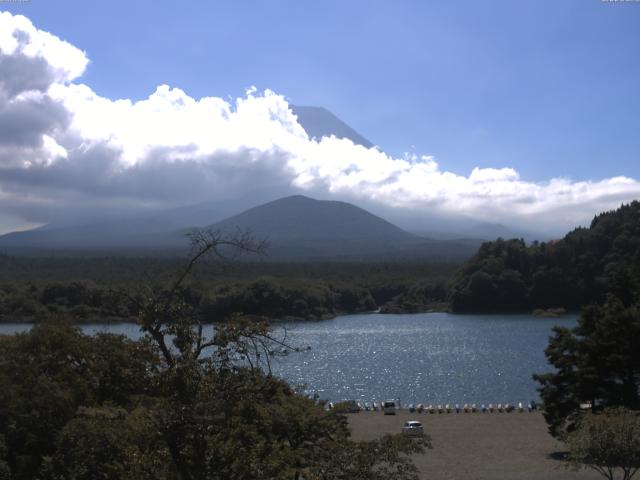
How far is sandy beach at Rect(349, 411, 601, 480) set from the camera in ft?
49.6

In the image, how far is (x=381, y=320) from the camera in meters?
61.8

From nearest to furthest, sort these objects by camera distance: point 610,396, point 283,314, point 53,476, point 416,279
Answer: point 53,476 → point 610,396 → point 283,314 → point 416,279

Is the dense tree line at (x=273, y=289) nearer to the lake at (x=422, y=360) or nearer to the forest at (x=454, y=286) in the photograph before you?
the forest at (x=454, y=286)

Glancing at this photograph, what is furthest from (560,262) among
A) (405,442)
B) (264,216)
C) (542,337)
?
(264,216)

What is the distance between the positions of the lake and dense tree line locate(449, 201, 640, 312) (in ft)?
21.4

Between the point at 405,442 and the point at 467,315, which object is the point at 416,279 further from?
the point at 405,442

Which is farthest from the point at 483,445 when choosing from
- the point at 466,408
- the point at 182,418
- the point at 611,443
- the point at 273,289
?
the point at 273,289

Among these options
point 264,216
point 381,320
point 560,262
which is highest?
point 264,216

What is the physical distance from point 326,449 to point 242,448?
1.10 m

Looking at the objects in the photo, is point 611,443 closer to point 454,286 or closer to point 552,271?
point 552,271

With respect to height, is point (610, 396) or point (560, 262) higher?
point (560, 262)

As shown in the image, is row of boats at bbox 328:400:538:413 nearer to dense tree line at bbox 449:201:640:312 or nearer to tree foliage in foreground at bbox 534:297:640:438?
tree foliage in foreground at bbox 534:297:640:438

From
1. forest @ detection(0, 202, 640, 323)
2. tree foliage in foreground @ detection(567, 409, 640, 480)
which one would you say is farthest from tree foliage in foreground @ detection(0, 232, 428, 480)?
forest @ detection(0, 202, 640, 323)

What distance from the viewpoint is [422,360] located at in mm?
37188
